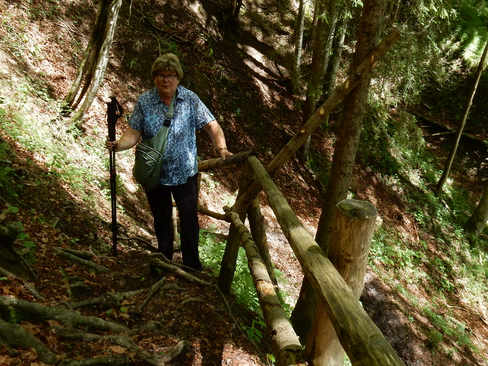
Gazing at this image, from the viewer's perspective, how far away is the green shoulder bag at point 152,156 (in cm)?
390

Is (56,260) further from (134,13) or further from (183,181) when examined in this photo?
(134,13)

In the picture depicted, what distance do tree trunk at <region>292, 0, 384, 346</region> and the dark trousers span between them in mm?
1451

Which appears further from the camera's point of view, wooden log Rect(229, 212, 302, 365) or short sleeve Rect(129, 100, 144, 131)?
short sleeve Rect(129, 100, 144, 131)

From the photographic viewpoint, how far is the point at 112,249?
475 centimetres

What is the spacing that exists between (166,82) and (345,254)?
2441 millimetres

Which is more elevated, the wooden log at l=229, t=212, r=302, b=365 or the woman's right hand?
the woman's right hand

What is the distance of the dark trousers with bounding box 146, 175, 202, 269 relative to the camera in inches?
166

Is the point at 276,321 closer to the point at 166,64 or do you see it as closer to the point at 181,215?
the point at 181,215

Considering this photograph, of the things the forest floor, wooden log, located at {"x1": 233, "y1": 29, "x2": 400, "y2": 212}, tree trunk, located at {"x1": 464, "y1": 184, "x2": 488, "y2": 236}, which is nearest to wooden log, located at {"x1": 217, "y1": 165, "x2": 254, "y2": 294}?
the forest floor

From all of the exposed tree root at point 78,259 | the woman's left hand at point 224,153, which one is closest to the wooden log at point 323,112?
the woman's left hand at point 224,153

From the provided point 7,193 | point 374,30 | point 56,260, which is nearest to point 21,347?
point 56,260

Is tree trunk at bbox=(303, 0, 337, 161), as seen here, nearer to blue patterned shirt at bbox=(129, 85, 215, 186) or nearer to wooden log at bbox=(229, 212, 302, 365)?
blue patterned shirt at bbox=(129, 85, 215, 186)

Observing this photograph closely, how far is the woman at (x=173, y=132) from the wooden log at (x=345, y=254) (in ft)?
7.10

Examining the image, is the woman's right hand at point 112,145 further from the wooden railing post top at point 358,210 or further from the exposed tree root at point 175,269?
the wooden railing post top at point 358,210
